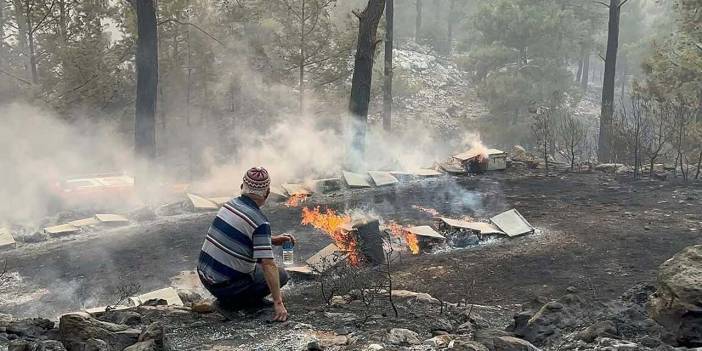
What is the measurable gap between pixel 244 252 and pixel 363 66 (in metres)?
10.7

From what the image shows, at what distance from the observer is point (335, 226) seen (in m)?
8.95

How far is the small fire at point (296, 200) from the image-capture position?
12.0m

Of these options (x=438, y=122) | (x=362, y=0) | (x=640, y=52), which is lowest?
(x=438, y=122)

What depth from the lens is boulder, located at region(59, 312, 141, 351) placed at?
13.6ft

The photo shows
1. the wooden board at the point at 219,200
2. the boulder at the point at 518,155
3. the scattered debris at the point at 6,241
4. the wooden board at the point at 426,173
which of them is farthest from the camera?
the boulder at the point at 518,155

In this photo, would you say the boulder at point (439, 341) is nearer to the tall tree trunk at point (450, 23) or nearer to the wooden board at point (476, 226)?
the wooden board at point (476, 226)

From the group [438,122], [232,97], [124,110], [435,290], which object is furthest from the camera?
[438,122]

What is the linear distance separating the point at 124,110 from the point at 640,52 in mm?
36740

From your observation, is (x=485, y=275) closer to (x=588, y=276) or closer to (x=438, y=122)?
(x=588, y=276)

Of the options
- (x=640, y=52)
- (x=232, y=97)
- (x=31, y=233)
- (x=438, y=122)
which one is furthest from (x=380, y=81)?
(x=640, y=52)

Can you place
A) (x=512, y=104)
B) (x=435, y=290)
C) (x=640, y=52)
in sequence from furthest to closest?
(x=640, y=52)
(x=512, y=104)
(x=435, y=290)

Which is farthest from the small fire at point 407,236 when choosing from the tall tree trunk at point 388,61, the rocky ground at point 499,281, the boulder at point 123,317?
the tall tree trunk at point 388,61

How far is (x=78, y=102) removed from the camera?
17.7m

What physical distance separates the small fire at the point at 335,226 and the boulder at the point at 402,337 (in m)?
3.16
